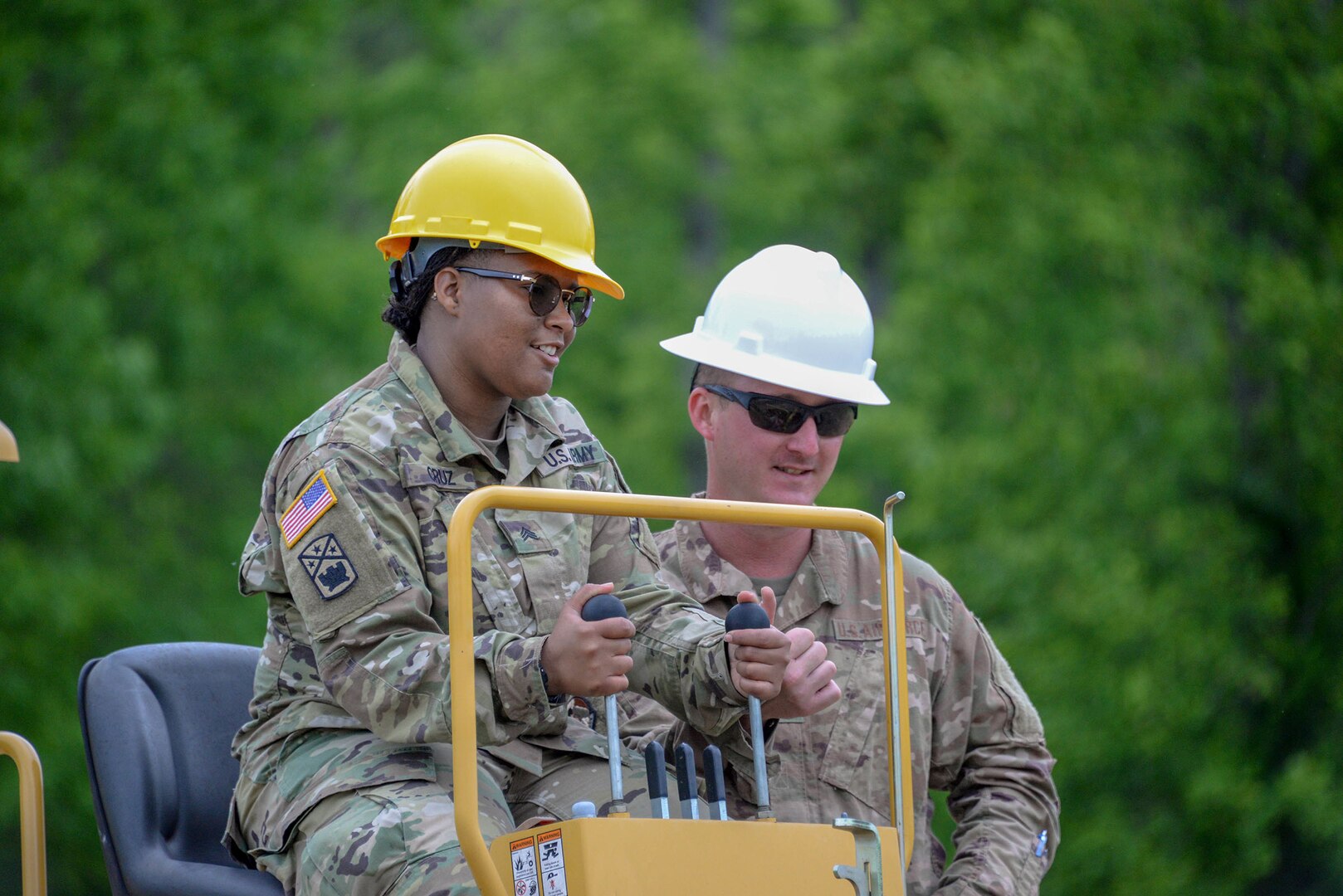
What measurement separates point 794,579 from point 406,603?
1499mm

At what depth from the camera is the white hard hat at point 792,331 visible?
15.9ft

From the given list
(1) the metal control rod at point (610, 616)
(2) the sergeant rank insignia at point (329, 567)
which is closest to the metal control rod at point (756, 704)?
(1) the metal control rod at point (610, 616)

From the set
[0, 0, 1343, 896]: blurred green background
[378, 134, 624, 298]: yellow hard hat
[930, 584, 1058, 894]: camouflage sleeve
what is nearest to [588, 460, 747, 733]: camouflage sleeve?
[378, 134, 624, 298]: yellow hard hat

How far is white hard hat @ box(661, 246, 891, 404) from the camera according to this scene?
4.83 metres

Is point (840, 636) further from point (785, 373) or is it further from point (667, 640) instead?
point (667, 640)

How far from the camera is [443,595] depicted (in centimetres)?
356

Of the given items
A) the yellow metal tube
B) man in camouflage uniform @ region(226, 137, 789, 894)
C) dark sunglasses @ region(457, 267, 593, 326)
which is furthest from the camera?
the yellow metal tube

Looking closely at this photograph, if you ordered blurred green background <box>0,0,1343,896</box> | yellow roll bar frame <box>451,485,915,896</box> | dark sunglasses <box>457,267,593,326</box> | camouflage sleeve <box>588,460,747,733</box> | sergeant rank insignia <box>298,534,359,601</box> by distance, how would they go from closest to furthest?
yellow roll bar frame <box>451,485,915,896</box> → sergeant rank insignia <box>298,534,359,601</box> → camouflage sleeve <box>588,460,747,733</box> → dark sunglasses <box>457,267,593,326</box> → blurred green background <box>0,0,1343,896</box>

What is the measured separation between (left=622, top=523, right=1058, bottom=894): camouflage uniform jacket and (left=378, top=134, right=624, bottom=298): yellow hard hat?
1070mm

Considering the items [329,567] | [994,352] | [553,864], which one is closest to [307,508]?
[329,567]

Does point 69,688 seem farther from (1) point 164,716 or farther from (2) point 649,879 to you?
(2) point 649,879

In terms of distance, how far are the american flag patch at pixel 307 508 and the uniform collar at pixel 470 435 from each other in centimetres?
33

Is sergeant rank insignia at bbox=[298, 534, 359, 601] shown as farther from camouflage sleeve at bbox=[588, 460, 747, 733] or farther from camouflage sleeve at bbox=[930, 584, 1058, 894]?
camouflage sleeve at bbox=[930, 584, 1058, 894]

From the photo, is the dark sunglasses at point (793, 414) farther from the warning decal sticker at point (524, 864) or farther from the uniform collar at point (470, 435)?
the warning decal sticker at point (524, 864)
